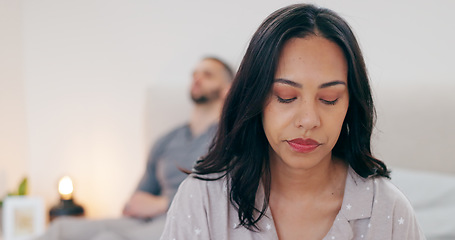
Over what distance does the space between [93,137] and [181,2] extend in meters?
1.05

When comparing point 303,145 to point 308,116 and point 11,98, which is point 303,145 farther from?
point 11,98

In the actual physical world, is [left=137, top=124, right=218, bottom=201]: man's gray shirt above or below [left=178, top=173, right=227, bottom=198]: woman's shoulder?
below

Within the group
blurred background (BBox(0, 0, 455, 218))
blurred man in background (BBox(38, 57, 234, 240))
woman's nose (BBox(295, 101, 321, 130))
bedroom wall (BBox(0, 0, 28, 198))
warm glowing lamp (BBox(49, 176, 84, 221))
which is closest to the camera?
woman's nose (BBox(295, 101, 321, 130))

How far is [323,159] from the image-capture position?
38.9 inches

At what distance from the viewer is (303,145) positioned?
2.91 ft

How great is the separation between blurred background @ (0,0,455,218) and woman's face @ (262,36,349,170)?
1061 mm

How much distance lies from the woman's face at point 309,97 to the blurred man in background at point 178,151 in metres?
1.56

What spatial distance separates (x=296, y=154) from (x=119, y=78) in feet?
8.06

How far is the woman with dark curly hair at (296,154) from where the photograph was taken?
2.86 feet

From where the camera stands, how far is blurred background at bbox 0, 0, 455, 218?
6.29 ft

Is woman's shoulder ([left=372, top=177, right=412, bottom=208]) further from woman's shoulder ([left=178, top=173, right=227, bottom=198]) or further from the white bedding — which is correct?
the white bedding

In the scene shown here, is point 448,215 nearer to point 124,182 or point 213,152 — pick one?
point 213,152

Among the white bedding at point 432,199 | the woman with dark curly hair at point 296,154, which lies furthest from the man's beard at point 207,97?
the woman with dark curly hair at point 296,154

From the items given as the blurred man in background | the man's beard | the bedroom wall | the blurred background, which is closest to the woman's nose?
the blurred background
